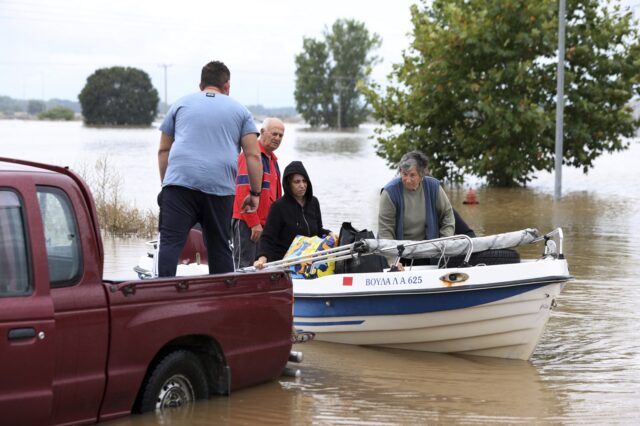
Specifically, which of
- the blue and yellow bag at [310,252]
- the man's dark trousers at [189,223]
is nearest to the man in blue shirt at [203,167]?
the man's dark trousers at [189,223]

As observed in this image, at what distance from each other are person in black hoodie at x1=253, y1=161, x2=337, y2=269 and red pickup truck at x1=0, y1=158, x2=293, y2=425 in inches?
124

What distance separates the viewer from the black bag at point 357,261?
10.2 meters

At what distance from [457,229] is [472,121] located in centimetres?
2326

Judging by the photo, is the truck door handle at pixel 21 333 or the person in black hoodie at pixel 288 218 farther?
the person in black hoodie at pixel 288 218

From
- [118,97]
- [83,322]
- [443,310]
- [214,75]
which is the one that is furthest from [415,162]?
[118,97]

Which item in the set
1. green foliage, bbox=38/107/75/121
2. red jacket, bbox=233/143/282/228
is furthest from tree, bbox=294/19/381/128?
red jacket, bbox=233/143/282/228

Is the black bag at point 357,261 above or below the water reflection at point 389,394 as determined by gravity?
above

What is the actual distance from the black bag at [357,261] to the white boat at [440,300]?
22 cm

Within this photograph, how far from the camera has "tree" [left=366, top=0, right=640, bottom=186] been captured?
3180cm

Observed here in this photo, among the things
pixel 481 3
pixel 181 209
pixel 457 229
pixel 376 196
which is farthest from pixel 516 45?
pixel 181 209

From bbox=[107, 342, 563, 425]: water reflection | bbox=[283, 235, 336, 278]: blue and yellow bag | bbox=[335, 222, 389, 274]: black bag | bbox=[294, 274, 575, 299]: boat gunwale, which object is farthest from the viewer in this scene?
bbox=[283, 235, 336, 278]: blue and yellow bag

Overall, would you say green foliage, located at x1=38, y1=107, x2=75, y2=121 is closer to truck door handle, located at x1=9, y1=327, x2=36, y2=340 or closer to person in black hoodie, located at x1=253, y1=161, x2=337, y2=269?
person in black hoodie, located at x1=253, y1=161, x2=337, y2=269

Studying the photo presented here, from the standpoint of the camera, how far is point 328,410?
771 centimetres

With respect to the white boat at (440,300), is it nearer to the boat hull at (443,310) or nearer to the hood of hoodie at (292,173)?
the boat hull at (443,310)
